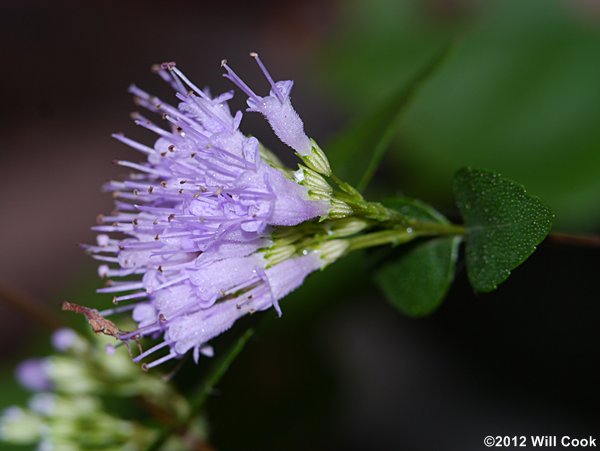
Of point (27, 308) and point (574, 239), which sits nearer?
point (574, 239)

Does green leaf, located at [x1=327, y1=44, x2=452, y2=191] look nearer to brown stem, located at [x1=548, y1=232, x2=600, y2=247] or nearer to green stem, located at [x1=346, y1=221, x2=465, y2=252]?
green stem, located at [x1=346, y1=221, x2=465, y2=252]

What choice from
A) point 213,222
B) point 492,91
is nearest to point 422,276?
point 213,222

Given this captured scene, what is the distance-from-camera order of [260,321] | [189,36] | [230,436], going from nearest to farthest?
[260,321] < [230,436] < [189,36]

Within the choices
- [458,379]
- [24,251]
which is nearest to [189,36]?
[24,251]

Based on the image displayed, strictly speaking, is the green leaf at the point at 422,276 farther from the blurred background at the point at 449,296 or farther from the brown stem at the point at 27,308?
the brown stem at the point at 27,308

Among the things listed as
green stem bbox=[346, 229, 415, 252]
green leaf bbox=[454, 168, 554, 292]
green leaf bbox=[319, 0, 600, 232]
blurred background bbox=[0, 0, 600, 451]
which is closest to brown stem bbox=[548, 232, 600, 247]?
green leaf bbox=[454, 168, 554, 292]

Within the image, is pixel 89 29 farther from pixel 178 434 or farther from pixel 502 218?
pixel 502 218

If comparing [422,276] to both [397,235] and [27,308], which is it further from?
[27,308]
